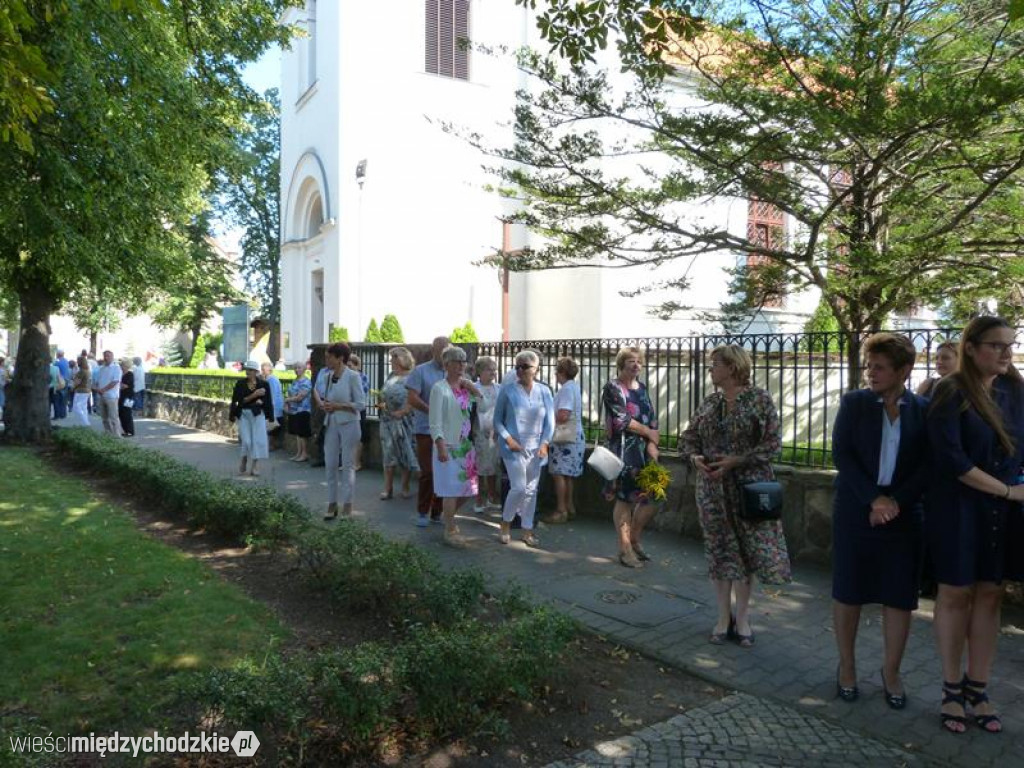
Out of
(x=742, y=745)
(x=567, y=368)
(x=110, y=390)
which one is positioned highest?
(x=567, y=368)

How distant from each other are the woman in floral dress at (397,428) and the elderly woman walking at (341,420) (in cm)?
129

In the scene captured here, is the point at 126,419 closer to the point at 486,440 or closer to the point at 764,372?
the point at 486,440

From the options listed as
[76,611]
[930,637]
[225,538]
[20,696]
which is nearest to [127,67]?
[225,538]

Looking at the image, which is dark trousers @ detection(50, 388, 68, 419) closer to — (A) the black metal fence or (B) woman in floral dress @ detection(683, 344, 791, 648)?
(A) the black metal fence

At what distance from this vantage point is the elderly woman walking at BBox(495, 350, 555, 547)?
746 centimetres

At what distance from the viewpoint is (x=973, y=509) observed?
390 cm

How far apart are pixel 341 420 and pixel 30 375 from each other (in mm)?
10483

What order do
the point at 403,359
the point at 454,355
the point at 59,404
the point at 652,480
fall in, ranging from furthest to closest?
the point at 59,404
the point at 403,359
the point at 454,355
the point at 652,480

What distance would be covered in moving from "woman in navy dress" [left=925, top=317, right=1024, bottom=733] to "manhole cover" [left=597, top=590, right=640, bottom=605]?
7.64 feet

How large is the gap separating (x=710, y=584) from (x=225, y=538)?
4.59 metres

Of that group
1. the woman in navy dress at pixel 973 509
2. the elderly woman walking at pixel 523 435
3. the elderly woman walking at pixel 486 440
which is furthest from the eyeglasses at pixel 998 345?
the elderly woman walking at pixel 486 440

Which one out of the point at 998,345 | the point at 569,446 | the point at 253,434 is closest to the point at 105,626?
the point at 569,446

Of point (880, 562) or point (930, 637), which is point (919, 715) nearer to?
point (880, 562)

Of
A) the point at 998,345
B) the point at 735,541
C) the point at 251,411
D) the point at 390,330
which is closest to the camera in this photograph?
the point at 998,345
